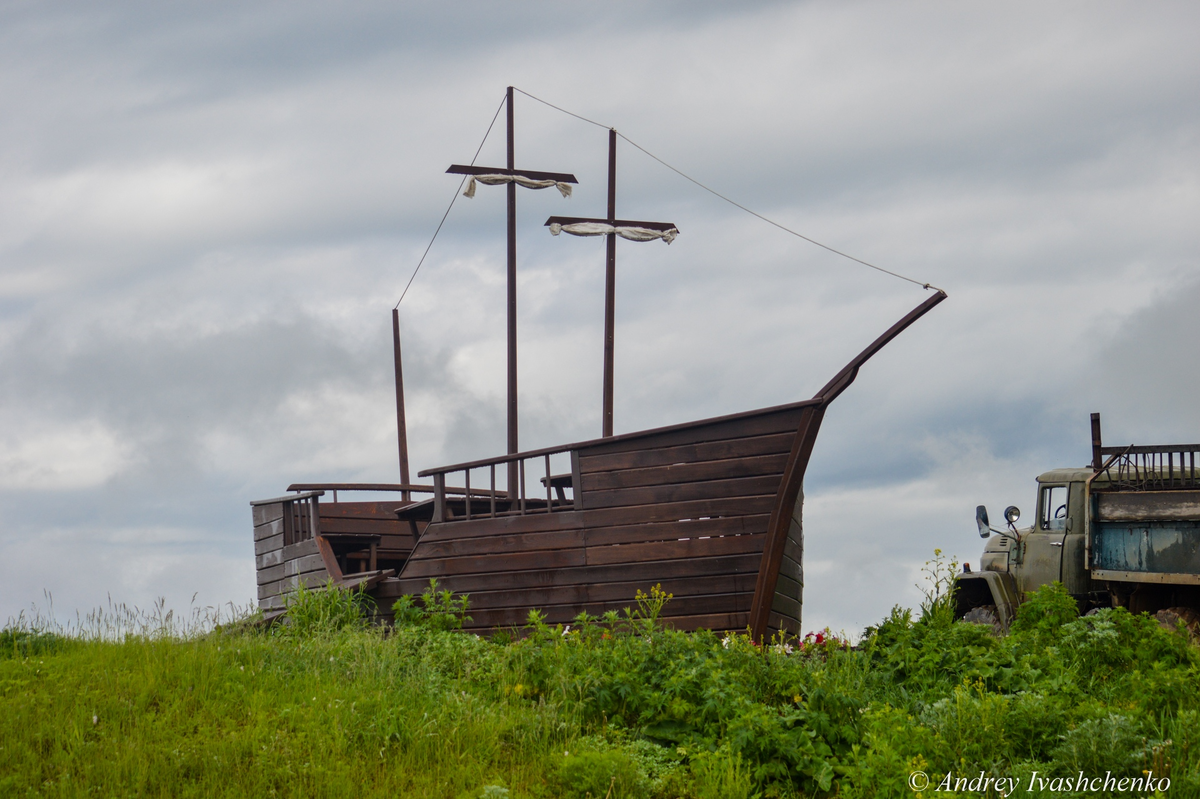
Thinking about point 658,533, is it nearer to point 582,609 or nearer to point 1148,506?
point 582,609

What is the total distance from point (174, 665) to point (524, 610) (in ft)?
13.7

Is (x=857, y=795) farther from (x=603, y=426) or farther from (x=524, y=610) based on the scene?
(x=603, y=426)

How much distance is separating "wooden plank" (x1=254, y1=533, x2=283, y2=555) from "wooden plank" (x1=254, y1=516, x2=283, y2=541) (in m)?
0.05

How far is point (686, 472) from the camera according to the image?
10852mm

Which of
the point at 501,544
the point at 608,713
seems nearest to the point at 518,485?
the point at 501,544

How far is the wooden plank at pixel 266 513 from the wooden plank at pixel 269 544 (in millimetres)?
264

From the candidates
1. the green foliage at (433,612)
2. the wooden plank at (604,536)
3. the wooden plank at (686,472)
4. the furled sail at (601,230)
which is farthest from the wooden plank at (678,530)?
the furled sail at (601,230)

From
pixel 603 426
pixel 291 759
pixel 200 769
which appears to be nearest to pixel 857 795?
pixel 291 759

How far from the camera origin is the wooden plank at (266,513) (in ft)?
48.7

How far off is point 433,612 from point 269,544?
5.04 m

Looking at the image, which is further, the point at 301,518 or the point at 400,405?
the point at 400,405

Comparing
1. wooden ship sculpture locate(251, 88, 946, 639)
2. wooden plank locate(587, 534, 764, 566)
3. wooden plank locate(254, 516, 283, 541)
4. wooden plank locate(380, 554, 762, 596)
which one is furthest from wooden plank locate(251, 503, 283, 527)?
wooden plank locate(587, 534, 764, 566)

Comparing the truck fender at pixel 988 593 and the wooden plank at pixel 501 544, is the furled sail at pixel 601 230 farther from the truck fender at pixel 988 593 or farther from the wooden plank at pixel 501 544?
the truck fender at pixel 988 593

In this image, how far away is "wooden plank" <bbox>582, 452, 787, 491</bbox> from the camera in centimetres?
1059
